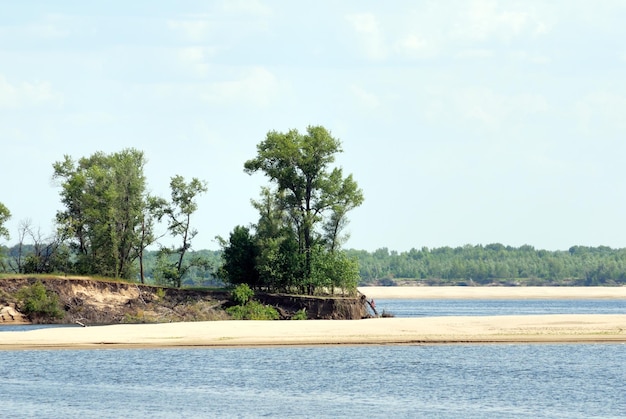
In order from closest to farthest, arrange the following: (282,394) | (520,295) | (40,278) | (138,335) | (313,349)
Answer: (282,394), (313,349), (138,335), (40,278), (520,295)

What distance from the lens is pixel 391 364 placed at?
162ft

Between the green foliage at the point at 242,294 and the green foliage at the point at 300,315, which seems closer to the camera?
the green foliage at the point at 300,315

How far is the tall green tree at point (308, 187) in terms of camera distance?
86.1 m

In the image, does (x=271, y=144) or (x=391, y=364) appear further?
(x=271, y=144)

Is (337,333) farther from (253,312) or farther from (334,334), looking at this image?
(253,312)

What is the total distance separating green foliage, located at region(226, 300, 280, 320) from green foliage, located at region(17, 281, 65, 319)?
13908 millimetres

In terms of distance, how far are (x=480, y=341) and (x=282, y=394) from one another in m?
21.1

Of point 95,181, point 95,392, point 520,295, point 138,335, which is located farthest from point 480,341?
point 520,295

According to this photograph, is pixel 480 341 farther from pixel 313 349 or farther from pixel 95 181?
pixel 95 181

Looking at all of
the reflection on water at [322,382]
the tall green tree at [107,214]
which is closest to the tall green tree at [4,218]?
the tall green tree at [107,214]

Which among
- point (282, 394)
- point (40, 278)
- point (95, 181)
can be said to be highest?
point (95, 181)

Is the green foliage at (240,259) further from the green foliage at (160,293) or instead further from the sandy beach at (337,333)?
the sandy beach at (337,333)

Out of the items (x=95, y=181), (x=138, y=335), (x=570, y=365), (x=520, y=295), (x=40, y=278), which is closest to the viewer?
(x=570, y=365)

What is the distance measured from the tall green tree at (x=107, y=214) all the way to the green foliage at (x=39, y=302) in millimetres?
9453
